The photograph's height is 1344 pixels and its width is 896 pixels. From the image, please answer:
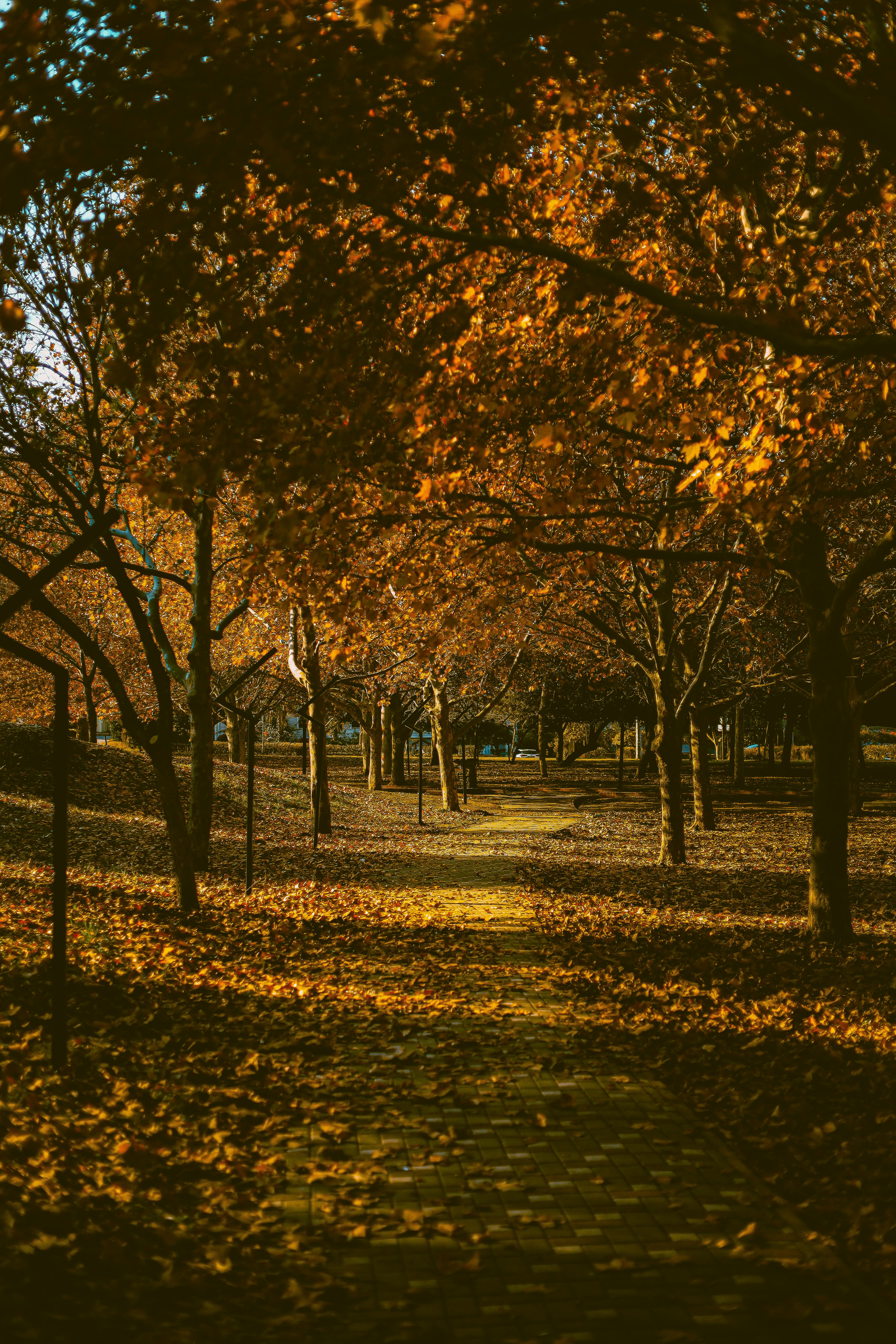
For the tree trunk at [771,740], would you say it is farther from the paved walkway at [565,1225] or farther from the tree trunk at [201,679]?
the paved walkway at [565,1225]

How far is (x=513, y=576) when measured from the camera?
9.72 metres

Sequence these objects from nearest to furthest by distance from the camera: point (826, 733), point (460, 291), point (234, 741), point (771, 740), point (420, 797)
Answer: point (460, 291), point (826, 733), point (420, 797), point (234, 741), point (771, 740)

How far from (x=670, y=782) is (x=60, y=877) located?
12641 millimetres

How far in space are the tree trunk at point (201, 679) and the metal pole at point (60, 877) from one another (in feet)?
26.5

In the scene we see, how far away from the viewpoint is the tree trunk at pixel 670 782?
16.8 metres

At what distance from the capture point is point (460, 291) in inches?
291

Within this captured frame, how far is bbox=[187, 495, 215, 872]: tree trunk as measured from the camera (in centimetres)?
1402

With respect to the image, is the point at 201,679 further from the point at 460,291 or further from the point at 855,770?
the point at 855,770

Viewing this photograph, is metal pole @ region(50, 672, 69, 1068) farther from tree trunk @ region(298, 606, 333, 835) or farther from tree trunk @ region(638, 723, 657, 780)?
tree trunk @ region(638, 723, 657, 780)

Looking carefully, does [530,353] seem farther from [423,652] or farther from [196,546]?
[196,546]

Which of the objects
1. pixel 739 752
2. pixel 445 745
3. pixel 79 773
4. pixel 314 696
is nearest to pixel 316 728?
pixel 314 696

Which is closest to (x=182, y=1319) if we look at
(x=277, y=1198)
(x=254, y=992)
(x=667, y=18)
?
(x=277, y=1198)

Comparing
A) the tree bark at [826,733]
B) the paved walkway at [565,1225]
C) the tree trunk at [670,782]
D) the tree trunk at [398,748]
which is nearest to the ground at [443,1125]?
the paved walkway at [565,1225]

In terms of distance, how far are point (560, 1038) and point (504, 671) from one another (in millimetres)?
26906
